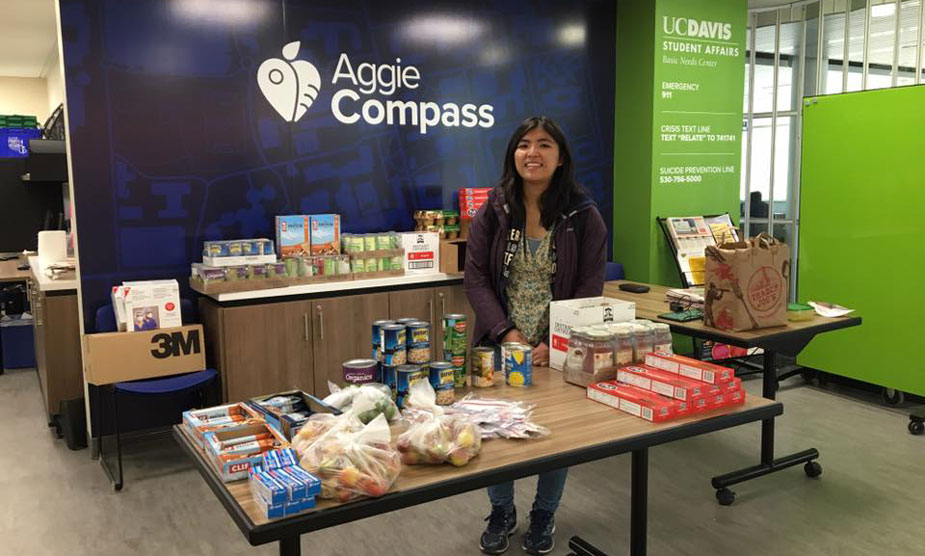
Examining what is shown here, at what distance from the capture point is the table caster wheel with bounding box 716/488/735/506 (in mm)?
3625

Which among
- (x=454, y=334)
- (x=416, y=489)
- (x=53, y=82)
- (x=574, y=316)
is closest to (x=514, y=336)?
(x=574, y=316)

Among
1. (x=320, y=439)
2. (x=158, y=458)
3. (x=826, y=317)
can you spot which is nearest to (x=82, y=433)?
(x=158, y=458)

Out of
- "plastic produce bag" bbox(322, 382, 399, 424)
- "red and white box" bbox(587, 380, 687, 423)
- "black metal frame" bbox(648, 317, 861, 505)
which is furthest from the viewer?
"black metal frame" bbox(648, 317, 861, 505)

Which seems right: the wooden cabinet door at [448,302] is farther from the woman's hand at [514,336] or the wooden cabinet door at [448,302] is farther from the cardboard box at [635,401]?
the cardboard box at [635,401]

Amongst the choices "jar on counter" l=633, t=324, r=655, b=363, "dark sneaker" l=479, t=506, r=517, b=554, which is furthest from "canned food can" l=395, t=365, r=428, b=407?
"dark sneaker" l=479, t=506, r=517, b=554

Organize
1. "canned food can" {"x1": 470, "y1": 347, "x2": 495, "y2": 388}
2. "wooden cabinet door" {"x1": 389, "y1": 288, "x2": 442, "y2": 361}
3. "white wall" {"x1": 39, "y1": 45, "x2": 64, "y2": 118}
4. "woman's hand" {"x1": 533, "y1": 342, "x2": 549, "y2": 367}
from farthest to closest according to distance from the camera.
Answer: "white wall" {"x1": 39, "y1": 45, "x2": 64, "y2": 118}, "wooden cabinet door" {"x1": 389, "y1": 288, "x2": 442, "y2": 361}, "woman's hand" {"x1": 533, "y1": 342, "x2": 549, "y2": 367}, "canned food can" {"x1": 470, "y1": 347, "x2": 495, "y2": 388}

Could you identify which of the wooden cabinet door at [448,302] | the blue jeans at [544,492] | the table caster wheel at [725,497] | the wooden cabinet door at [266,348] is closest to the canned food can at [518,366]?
the blue jeans at [544,492]

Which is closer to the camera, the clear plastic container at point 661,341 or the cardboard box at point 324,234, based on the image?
the clear plastic container at point 661,341

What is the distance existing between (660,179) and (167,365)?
4019mm

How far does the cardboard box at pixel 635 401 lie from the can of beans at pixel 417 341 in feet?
1.80

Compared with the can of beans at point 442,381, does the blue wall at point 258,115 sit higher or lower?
higher

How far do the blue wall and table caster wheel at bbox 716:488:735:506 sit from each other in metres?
2.85

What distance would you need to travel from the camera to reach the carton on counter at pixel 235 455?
170cm

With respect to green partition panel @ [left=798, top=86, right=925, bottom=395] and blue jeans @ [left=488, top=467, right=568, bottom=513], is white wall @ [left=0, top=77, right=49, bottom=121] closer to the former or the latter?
green partition panel @ [left=798, top=86, right=925, bottom=395]
